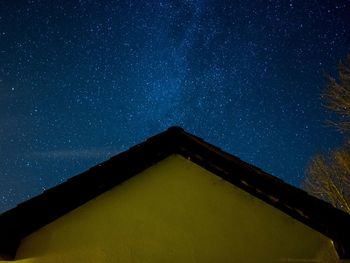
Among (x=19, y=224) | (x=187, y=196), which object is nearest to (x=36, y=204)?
(x=19, y=224)

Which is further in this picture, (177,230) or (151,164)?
(151,164)

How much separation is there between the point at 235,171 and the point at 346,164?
13.6 metres

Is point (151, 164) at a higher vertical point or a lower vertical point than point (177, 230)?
higher

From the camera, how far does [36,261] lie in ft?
15.4

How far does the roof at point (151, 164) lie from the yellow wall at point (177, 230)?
0.14m

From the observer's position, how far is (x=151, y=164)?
564 cm

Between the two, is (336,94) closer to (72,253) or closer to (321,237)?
(321,237)

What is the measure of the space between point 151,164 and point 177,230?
1.37m

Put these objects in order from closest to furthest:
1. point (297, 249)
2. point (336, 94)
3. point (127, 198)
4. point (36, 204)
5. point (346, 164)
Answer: point (297, 249), point (36, 204), point (127, 198), point (336, 94), point (346, 164)

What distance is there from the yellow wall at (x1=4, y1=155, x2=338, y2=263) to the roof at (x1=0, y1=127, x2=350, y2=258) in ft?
0.45

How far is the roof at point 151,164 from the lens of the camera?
4.69 metres

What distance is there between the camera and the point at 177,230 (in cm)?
487

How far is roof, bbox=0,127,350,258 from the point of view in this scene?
4.69 m

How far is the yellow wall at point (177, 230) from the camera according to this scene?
15.3 feet
